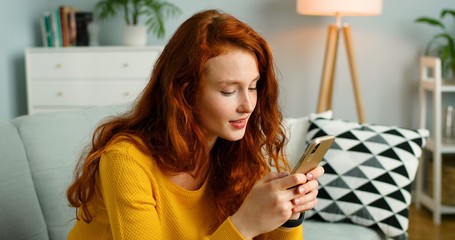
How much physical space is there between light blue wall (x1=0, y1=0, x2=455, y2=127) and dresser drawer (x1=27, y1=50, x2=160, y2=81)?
0.73 ft

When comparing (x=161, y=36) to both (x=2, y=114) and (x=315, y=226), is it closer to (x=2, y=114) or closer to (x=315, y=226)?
(x=2, y=114)

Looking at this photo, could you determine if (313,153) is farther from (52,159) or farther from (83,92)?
(83,92)

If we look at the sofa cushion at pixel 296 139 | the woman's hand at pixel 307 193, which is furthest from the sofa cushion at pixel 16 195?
the sofa cushion at pixel 296 139

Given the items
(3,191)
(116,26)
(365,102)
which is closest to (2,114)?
(116,26)

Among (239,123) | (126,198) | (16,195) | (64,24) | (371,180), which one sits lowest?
(371,180)

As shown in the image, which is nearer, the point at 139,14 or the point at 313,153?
the point at 313,153

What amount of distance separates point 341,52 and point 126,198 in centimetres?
305

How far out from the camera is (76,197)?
1424mm

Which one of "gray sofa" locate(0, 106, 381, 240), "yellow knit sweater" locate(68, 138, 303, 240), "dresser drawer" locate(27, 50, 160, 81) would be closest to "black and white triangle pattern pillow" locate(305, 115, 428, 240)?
"gray sofa" locate(0, 106, 381, 240)

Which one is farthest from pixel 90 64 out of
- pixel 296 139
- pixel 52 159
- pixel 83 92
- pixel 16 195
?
pixel 16 195

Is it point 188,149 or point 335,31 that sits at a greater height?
point 335,31

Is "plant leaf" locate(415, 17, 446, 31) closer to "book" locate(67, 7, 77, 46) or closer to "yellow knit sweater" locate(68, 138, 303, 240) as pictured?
"book" locate(67, 7, 77, 46)

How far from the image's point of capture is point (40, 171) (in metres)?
1.79

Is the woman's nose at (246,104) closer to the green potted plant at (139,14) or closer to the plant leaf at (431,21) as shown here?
the plant leaf at (431,21)
